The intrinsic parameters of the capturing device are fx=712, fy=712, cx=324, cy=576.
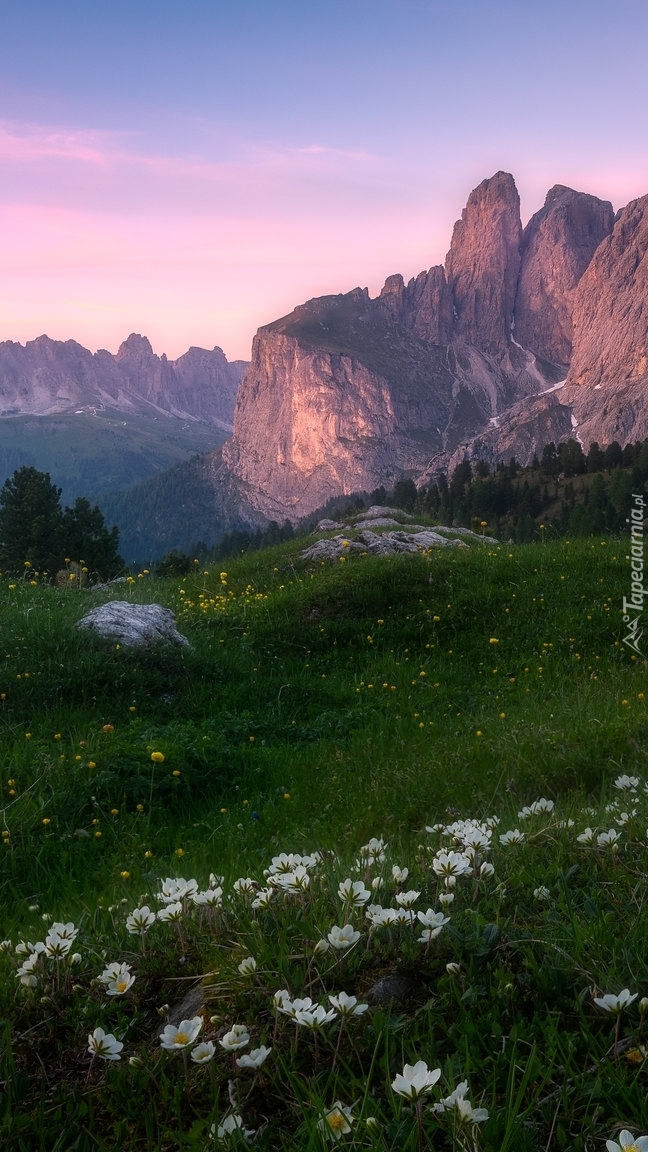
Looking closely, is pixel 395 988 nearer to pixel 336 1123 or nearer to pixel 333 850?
pixel 336 1123

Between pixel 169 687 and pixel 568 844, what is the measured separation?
714 centimetres

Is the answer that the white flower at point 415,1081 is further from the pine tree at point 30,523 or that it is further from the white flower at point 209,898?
the pine tree at point 30,523

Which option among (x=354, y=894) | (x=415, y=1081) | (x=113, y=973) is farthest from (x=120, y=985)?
(x=415, y=1081)

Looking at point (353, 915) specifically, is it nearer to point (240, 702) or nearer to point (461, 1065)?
point (461, 1065)

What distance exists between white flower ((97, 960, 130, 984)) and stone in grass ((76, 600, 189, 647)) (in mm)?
7679

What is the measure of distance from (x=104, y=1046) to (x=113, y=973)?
490 millimetres

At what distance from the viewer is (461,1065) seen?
7.25 ft

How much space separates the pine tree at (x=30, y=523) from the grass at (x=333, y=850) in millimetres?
40065

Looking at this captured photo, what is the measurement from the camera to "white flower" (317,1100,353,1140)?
194cm

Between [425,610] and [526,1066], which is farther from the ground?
[526,1066]

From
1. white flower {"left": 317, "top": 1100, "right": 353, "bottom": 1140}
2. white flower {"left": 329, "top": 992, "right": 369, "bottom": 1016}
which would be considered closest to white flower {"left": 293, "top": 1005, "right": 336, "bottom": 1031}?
white flower {"left": 329, "top": 992, "right": 369, "bottom": 1016}

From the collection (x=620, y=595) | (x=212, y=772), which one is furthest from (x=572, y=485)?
(x=212, y=772)

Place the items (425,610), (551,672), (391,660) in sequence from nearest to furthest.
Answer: (551,672), (391,660), (425,610)

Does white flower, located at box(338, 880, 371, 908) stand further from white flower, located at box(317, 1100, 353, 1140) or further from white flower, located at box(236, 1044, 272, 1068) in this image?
white flower, located at box(317, 1100, 353, 1140)
